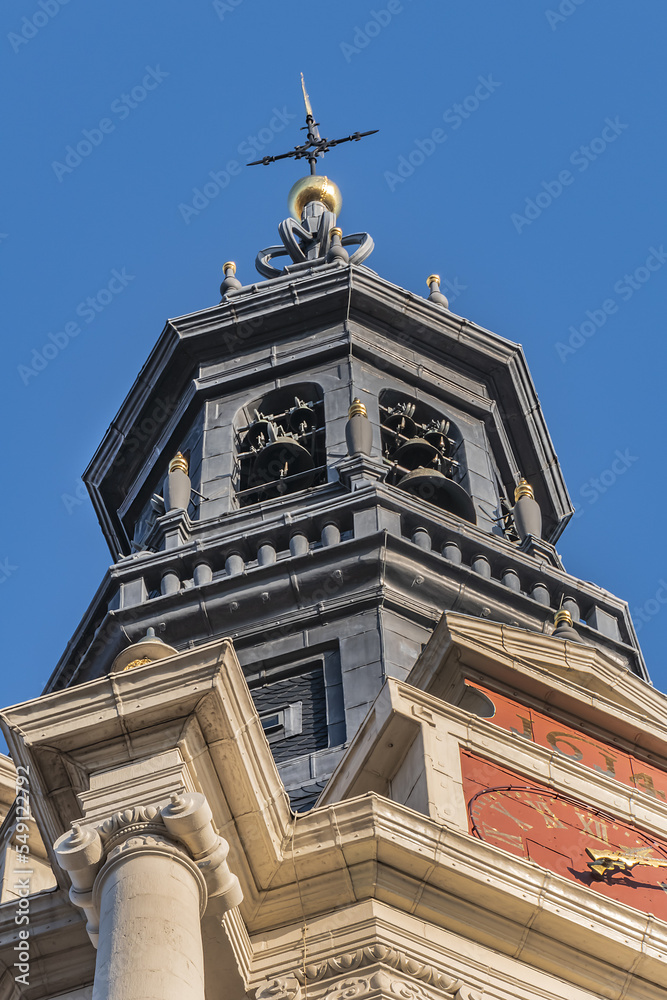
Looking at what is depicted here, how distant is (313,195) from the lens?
47250 mm

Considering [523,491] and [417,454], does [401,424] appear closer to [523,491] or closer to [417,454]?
[417,454]

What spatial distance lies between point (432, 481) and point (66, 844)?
76.8 ft

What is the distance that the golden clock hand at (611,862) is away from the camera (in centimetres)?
1475

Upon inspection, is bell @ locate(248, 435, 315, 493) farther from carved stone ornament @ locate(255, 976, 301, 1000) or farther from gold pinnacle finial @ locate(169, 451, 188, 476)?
carved stone ornament @ locate(255, 976, 301, 1000)

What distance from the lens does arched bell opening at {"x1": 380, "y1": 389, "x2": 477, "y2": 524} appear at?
3584cm

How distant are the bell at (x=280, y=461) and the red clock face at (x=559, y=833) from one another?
818 inches

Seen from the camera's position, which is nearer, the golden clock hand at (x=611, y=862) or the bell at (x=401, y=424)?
the golden clock hand at (x=611, y=862)

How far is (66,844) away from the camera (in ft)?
42.0

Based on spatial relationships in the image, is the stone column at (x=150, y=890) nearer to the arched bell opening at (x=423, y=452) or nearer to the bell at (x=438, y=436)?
the arched bell opening at (x=423, y=452)

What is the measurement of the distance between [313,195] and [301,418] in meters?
11.2

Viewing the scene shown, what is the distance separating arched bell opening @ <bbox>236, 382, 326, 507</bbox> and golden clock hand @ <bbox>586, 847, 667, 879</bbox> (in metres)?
20.5

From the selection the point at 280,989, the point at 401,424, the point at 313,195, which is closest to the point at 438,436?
the point at 401,424

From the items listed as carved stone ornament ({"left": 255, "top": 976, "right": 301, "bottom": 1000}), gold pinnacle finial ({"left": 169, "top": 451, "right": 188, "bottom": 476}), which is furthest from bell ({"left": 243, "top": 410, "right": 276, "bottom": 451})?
carved stone ornament ({"left": 255, "top": 976, "right": 301, "bottom": 1000})

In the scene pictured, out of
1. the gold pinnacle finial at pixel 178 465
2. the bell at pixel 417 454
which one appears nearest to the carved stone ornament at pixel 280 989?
the gold pinnacle finial at pixel 178 465
